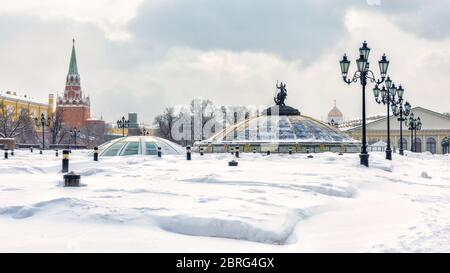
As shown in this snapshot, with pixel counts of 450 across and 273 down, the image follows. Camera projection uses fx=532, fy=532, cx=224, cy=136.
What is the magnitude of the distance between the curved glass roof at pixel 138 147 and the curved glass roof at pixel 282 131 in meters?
11.5

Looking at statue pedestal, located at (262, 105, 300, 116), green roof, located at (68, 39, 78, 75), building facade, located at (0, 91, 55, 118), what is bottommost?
statue pedestal, located at (262, 105, 300, 116)

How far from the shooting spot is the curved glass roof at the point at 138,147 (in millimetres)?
24453

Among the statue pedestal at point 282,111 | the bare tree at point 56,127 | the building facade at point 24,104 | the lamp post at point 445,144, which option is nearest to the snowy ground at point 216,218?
the statue pedestal at point 282,111

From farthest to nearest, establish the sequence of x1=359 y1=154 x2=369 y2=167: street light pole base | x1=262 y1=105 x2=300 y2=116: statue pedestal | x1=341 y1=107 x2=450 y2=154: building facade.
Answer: x1=341 y1=107 x2=450 y2=154: building facade → x1=262 y1=105 x2=300 y2=116: statue pedestal → x1=359 y1=154 x2=369 y2=167: street light pole base

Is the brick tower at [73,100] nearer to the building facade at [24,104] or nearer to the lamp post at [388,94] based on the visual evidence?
the building facade at [24,104]

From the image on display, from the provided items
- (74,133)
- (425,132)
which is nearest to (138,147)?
(74,133)

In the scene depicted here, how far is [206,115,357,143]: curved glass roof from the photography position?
36875 mm

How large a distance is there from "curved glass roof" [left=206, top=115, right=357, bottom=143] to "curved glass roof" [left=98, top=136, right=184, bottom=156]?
37.8ft

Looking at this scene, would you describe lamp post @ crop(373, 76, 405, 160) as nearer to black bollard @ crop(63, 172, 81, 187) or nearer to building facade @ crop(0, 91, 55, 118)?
black bollard @ crop(63, 172, 81, 187)

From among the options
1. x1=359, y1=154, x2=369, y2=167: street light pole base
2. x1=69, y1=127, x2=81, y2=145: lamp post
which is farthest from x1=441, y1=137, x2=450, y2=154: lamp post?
x1=359, y1=154, x2=369, y2=167: street light pole base

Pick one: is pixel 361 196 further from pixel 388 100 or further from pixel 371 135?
pixel 371 135

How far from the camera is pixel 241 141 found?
1446 inches
